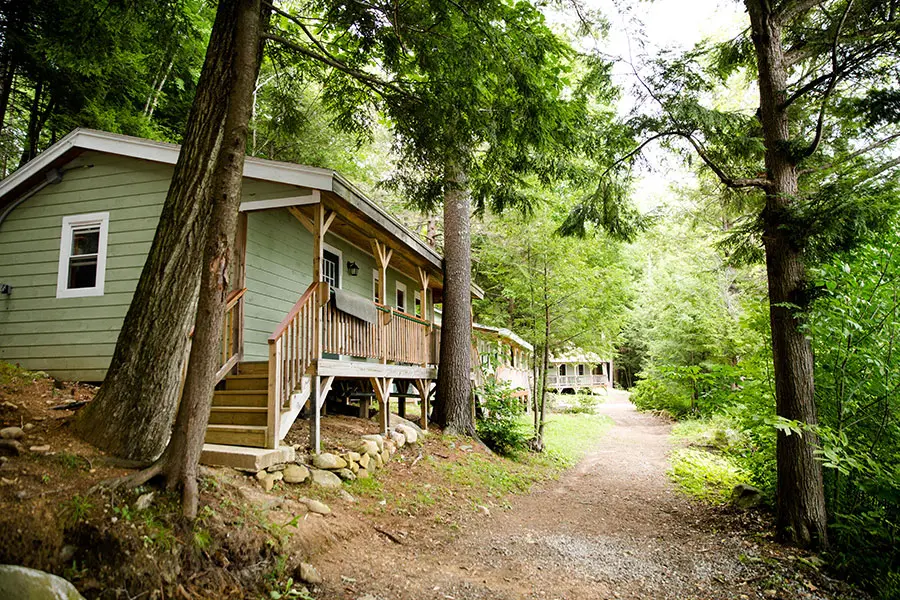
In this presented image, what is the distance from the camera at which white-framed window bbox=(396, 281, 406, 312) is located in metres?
14.6

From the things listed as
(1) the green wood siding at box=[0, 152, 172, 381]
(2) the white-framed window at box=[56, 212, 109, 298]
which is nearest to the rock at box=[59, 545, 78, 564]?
(1) the green wood siding at box=[0, 152, 172, 381]

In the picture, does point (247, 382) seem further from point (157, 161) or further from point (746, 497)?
point (746, 497)

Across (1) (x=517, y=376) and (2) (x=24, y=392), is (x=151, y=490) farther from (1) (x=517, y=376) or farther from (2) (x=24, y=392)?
(1) (x=517, y=376)

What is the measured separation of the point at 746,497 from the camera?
7047 mm

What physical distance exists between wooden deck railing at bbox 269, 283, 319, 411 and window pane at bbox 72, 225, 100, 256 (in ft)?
15.1

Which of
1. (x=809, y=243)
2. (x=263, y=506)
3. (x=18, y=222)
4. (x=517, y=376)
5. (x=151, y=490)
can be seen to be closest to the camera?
(x=151, y=490)

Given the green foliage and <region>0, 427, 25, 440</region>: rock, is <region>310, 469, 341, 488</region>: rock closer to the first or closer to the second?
<region>0, 427, 25, 440</region>: rock

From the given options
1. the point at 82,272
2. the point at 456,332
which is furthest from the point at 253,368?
the point at 456,332

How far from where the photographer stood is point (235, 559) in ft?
12.0

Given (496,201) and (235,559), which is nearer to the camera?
(235,559)

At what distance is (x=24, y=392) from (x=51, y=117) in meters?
7.98

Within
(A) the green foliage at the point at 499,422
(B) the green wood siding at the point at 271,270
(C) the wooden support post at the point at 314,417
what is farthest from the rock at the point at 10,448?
(A) the green foliage at the point at 499,422

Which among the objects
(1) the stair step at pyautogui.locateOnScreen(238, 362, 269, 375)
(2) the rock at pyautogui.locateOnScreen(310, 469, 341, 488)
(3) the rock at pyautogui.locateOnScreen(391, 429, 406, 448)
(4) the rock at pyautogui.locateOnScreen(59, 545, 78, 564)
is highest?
(1) the stair step at pyautogui.locateOnScreen(238, 362, 269, 375)

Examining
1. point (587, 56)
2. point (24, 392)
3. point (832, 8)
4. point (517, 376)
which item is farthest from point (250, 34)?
point (517, 376)
